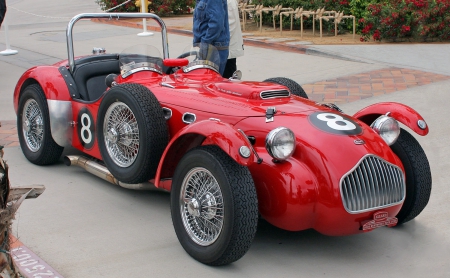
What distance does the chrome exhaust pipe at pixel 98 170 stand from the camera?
4.77 meters

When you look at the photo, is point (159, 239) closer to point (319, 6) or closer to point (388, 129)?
point (388, 129)

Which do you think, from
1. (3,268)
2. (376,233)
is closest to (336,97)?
(376,233)

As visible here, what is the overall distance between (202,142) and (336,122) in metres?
0.91

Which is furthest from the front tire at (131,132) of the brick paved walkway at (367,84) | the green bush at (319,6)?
the green bush at (319,6)

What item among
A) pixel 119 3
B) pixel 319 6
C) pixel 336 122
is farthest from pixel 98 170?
pixel 119 3

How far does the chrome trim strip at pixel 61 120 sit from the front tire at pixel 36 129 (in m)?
0.15

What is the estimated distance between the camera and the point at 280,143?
382 centimetres

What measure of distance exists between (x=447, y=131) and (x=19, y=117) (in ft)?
14.2

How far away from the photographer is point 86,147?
535 centimetres

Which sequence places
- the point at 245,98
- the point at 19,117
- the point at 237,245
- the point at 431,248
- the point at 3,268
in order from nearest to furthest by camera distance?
the point at 3,268, the point at 237,245, the point at 431,248, the point at 245,98, the point at 19,117

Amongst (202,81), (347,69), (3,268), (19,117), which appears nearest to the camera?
(3,268)

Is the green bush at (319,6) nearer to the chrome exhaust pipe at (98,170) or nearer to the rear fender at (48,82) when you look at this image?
the rear fender at (48,82)

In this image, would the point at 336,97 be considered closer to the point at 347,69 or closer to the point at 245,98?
the point at 347,69

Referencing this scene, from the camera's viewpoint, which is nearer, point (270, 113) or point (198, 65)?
point (270, 113)
